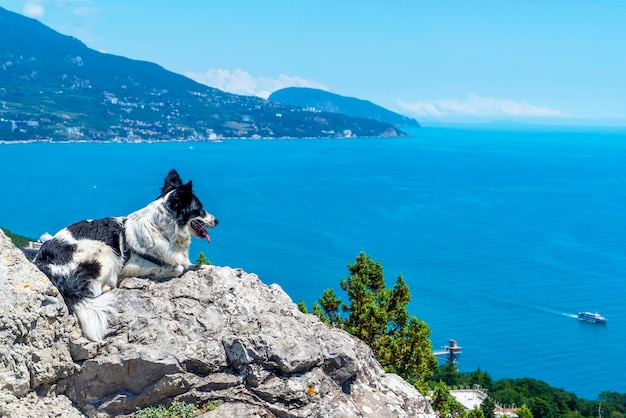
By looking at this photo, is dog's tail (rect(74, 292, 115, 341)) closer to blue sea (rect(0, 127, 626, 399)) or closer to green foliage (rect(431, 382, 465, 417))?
green foliage (rect(431, 382, 465, 417))

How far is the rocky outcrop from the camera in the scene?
6043 mm

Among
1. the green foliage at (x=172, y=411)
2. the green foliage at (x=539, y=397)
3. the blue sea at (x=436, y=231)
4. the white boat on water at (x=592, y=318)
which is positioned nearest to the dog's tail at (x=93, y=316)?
the green foliage at (x=172, y=411)

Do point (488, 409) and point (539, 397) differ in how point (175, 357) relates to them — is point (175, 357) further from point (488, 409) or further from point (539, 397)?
point (539, 397)

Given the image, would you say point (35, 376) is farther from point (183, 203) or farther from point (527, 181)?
point (527, 181)

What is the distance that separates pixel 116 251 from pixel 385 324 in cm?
760

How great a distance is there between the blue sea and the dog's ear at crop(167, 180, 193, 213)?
47910mm

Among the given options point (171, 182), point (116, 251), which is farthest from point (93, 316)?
point (171, 182)

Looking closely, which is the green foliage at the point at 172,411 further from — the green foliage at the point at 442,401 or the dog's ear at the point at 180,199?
the green foliage at the point at 442,401

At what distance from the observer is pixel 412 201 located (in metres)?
104

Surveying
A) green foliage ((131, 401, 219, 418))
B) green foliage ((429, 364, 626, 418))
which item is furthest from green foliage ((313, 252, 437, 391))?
green foliage ((429, 364, 626, 418))

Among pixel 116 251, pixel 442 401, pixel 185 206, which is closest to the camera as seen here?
pixel 116 251

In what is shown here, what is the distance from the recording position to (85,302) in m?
6.64

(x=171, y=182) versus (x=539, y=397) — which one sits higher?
(x=171, y=182)

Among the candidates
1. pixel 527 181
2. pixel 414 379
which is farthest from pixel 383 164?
pixel 414 379
